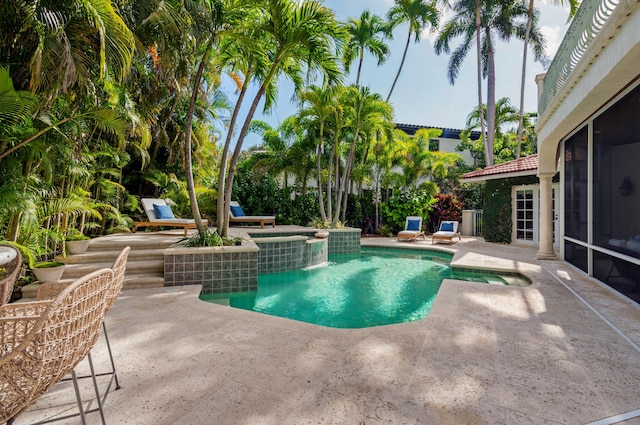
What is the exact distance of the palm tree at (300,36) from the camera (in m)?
6.22

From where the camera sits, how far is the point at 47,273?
5062 mm

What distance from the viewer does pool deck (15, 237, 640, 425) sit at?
2146mm

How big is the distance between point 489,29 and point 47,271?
23.0 meters

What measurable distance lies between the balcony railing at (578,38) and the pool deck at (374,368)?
371 centimetres

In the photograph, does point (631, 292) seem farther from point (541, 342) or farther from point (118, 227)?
point (118, 227)

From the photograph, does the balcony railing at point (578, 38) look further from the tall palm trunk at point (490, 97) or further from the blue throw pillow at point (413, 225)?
the tall palm trunk at point (490, 97)

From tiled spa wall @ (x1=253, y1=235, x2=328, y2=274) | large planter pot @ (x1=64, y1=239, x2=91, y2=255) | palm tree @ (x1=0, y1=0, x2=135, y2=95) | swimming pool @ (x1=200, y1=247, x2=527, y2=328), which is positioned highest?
palm tree @ (x1=0, y1=0, x2=135, y2=95)

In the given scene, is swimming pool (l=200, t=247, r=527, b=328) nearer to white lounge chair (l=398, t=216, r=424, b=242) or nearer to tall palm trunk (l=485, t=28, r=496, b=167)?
white lounge chair (l=398, t=216, r=424, b=242)

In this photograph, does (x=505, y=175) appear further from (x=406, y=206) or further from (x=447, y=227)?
(x=406, y=206)

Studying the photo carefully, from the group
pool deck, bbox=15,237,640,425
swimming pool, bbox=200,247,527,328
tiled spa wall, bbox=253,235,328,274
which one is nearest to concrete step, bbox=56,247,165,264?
swimming pool, bbox=200,247,527,328

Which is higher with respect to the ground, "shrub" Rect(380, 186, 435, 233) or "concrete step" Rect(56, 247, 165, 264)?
"shrub" Rect(380, 186, 435, 233)

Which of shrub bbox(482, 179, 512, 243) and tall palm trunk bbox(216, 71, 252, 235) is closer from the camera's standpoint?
tall palm trunk bbox(216, 71, 252, 235)

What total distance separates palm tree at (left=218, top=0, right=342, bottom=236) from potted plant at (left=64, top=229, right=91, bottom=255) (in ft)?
8.48

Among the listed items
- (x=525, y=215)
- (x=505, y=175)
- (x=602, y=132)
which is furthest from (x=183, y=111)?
(x=525, y=215)
